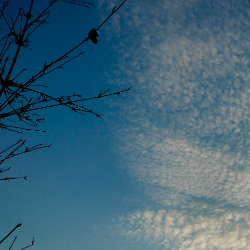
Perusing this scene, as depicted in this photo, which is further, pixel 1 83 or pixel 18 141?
pixel 18 141

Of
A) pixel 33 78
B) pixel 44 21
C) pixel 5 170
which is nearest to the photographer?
pixel 33 78

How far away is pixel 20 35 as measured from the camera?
256 cm

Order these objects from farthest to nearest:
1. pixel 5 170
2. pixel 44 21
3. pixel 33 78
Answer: pixel 44 21 → pixel 5 170 → pixel 33 78

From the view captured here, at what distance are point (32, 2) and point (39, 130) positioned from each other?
5.39 feet

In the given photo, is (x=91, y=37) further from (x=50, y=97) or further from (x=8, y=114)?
(x=8, y=114)

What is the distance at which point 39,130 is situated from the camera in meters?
2.62

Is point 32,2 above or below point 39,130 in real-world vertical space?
above

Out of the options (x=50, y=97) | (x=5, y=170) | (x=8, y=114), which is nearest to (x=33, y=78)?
(x=50, y=97)

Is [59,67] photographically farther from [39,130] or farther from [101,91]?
[39,130]

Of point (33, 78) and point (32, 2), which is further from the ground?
point (32, 2)

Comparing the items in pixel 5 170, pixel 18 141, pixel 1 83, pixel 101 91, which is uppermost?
pixel 101 91

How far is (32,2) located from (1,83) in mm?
1117

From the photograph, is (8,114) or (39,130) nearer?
(8,114)

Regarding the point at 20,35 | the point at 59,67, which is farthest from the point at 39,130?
the point at 20,35
